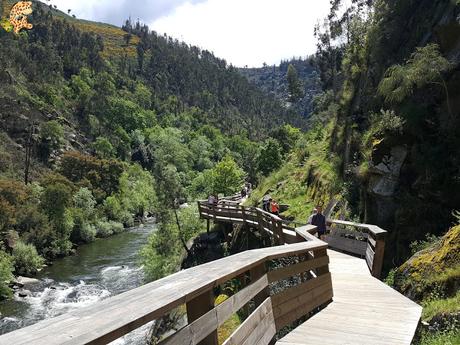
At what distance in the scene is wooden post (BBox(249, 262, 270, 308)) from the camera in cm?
433

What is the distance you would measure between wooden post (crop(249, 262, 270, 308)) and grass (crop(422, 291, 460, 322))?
270cm

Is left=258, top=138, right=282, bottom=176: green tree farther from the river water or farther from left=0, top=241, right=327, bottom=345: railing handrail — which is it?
left=0, top=241, right=327, bottom=345: railing handrail

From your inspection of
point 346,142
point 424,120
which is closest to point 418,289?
point 424,120

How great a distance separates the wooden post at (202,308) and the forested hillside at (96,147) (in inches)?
1075

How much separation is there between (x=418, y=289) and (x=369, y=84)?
19173mm

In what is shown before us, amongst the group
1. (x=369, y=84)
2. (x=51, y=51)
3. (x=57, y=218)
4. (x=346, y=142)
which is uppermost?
(x=51, y=51)

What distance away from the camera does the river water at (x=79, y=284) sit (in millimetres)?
26000

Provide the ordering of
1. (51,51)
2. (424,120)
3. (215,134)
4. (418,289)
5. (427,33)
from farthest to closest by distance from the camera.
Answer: (215,134)
(51,51)
(427,33)
(424,120)
(418,289)

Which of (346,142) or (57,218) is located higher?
(346,142)

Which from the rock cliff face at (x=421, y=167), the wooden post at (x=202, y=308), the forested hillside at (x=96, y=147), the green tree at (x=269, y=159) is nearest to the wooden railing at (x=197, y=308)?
the wooden post at (x=202, y=308)

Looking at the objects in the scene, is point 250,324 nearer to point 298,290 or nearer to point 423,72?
point 298,290

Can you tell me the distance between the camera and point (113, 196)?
2729 inches

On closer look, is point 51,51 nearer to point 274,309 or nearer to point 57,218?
point 57,218

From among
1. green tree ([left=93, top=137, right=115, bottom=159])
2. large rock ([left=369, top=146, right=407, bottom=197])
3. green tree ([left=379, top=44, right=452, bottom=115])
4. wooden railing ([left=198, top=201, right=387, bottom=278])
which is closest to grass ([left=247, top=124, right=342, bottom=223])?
wooden railing ([left=198, top=201, right=387, bottom=278])
